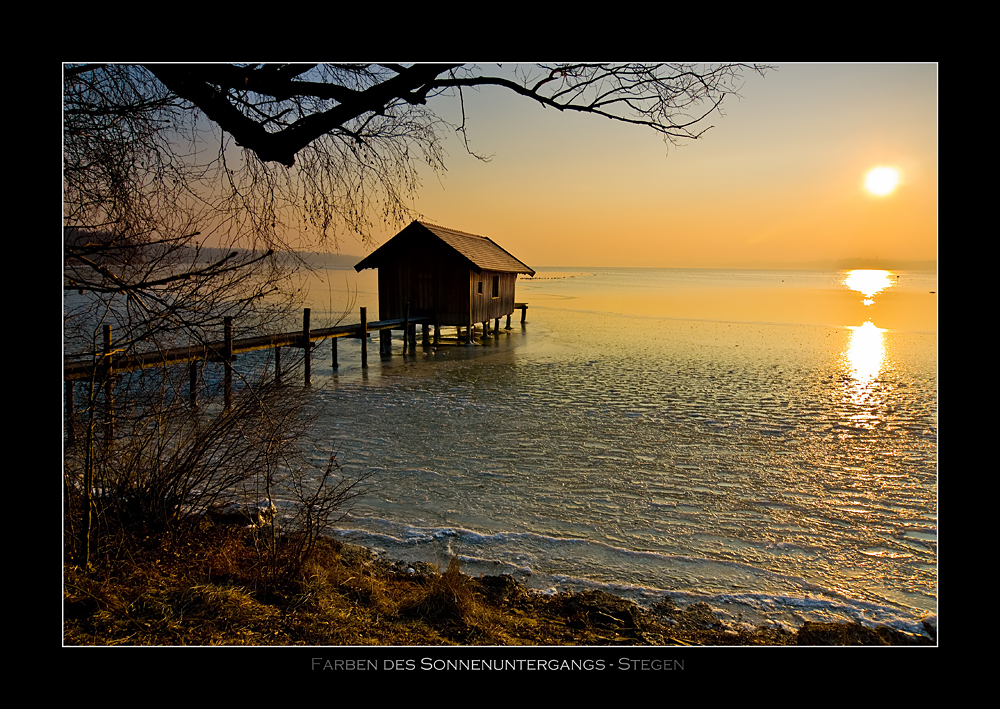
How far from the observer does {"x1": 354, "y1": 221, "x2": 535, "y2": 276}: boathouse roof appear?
2406cm

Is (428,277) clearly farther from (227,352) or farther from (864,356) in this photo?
(864,356)

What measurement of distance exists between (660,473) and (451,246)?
54.3 ft

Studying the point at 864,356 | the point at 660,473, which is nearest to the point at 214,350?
the point at 660,473

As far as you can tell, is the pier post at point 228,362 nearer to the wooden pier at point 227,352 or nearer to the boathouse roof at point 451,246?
the wooden pier at point 227,352

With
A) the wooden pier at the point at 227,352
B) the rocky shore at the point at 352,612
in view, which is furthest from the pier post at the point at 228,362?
the rocky shore at the point at 352,612

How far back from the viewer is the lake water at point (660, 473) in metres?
5.73

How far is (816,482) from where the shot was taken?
29.0 ft

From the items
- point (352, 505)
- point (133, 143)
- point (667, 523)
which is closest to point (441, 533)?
point (352, 505)

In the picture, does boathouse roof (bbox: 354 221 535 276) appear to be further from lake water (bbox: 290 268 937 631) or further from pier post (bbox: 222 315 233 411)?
pier post (bbox: 222 315 233 411)

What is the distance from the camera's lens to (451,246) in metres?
23.8

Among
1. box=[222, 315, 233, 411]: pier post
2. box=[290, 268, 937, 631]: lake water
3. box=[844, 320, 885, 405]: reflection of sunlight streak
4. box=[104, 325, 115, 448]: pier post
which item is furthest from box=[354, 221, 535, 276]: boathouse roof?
box=[104, 325, 115, 448]: pier post

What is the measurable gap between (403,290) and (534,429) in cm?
1480

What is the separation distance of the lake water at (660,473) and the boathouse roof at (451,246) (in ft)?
17.2

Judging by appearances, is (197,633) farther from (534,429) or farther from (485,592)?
(534,429)
